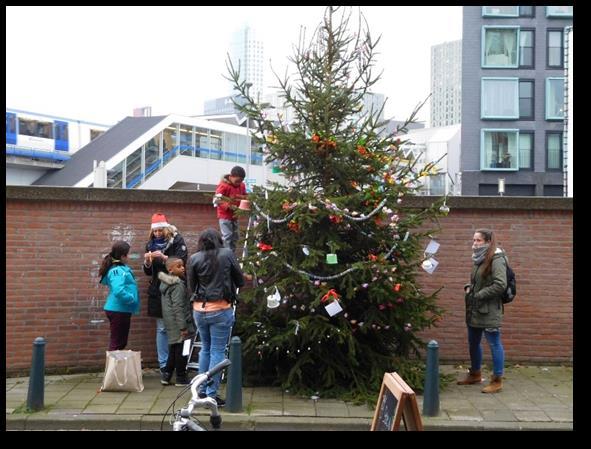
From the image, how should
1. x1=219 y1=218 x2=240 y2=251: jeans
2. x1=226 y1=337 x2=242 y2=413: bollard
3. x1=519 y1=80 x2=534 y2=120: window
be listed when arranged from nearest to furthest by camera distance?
x1=226 y1=337 x2=242 y2=413: bollard < x1=219 y1=218 x2=240 y2=251: jeans < x1=519 y1=80 x2=534 y2=120: window

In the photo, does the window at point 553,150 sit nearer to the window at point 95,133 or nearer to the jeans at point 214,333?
the window at point 95,133

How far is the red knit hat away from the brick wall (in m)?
0.54

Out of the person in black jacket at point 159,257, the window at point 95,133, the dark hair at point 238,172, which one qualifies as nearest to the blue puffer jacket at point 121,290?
the person in black jacket at point 159,257

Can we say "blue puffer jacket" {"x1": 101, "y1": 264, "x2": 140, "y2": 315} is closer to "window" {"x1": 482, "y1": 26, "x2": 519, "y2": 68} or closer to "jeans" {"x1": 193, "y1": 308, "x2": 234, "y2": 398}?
"jeans" {"x1": 193, "y1": 308, "x2": 234, "y2": 398}

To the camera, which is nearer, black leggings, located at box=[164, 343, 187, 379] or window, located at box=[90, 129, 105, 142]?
black leggings, located at box=[164, 343, 187, 379]

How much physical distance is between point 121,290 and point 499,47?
53.9 metres

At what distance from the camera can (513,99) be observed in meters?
56.7

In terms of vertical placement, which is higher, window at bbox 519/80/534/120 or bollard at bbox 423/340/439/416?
window at bbox 519/80/534/120

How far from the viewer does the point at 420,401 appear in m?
8.58

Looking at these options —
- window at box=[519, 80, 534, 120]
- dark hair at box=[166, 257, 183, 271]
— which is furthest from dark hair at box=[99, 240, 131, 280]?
window at box=[519, 80, 534, 120]

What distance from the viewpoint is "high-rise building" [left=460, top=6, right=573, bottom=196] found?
55.9 meters

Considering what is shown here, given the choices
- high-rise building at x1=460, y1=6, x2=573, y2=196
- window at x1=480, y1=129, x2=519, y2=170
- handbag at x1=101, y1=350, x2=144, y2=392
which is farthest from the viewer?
window at x1=480, y1=129, x2=519, y2=170

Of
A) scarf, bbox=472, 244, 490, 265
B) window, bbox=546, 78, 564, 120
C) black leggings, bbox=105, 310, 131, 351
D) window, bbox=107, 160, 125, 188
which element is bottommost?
black leggings, bbox=105, 310, 131, 351
